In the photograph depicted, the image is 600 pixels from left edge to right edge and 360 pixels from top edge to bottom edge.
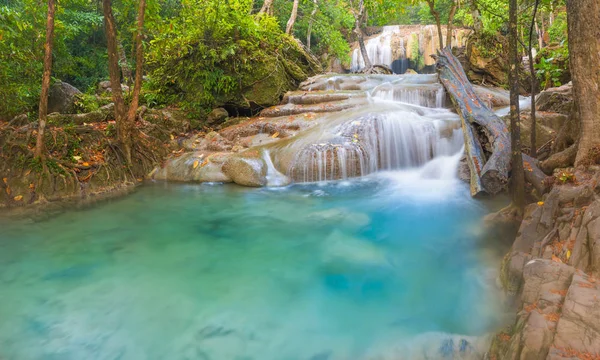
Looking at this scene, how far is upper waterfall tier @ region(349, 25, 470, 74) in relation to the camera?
72.0ft

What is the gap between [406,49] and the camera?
22.3m

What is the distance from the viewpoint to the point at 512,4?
375 centimetres

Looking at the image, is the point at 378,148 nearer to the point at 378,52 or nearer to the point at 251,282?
the point at 251,282

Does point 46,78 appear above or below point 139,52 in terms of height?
below

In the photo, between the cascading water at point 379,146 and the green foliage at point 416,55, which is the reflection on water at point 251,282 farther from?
the green foliage at point 416,55

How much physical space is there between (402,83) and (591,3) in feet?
25.2

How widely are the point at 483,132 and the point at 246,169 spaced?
458cm

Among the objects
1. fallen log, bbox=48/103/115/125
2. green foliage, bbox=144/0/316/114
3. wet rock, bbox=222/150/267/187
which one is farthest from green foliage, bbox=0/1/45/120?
wet rock, bbox=222/150/267/187

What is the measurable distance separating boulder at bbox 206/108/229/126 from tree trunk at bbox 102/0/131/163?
3011 millimetres

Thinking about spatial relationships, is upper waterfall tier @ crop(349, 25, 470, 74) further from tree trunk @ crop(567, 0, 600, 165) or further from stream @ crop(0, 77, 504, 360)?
tree trunk @ crop(567, 0, 600, 165)

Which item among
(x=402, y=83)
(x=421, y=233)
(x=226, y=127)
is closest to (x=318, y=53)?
(x=402, y=83)

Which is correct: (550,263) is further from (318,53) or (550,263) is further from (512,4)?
(318,53)

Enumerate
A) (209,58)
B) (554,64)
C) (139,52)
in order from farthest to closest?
(209,58)
(554,64)
(139,52)

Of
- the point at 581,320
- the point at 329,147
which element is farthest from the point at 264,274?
the point at 329,147
